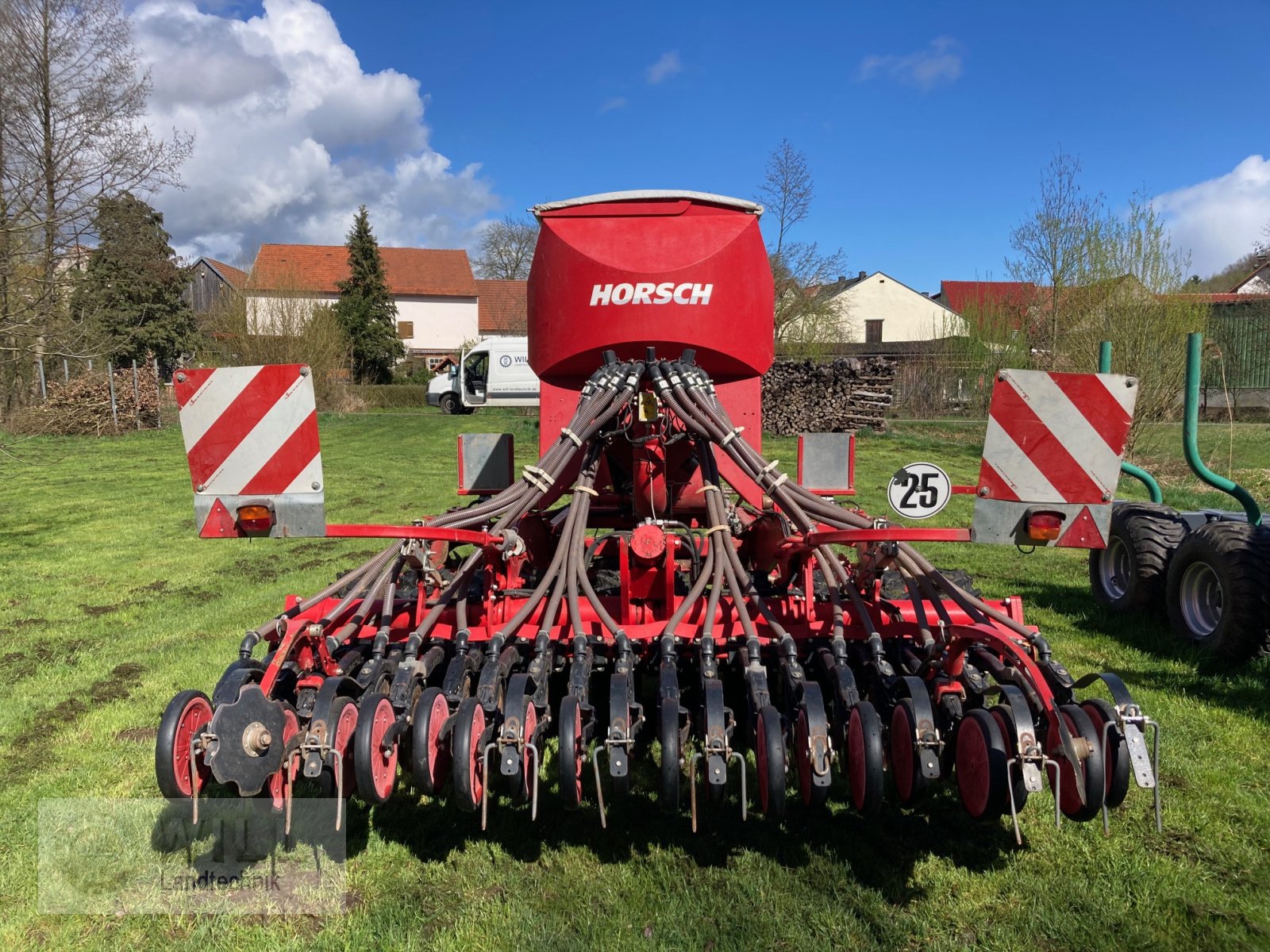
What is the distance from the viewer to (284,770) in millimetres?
2518

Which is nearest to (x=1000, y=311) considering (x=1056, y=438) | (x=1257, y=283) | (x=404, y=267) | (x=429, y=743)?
(x=1056, y=438)

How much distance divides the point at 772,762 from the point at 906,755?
42 centimetres

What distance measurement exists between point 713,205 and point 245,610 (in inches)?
176

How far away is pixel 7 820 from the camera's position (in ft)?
10.3

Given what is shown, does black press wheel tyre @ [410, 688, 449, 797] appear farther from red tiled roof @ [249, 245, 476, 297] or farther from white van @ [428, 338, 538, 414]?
red tiled roof @ [249, 245, 476, 297]

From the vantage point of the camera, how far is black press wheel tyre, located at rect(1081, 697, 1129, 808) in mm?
2402

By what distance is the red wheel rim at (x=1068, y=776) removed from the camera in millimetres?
2404

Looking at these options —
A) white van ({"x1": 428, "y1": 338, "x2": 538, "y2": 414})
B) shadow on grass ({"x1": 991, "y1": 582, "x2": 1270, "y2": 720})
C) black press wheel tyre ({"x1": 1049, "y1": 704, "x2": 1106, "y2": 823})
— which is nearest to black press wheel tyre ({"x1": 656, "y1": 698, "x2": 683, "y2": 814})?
black press wheel tyre ({"x1": 1049, "y1": 704, "x2": 1106, "y2": 823})

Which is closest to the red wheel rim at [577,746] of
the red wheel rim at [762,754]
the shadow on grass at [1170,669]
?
the red wheel rim at [762,754]

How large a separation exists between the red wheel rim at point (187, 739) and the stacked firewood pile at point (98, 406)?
1945 centimetres

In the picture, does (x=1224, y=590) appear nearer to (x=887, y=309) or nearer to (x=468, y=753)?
(x=468, y=753)

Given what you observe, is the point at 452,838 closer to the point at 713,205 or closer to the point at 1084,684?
the point at 1084,684

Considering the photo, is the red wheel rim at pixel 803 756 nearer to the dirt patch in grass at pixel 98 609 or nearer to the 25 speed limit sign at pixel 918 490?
the 25 speed limit sign at pixel 918 490

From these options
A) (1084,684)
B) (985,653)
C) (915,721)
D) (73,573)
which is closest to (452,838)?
(915,721)
